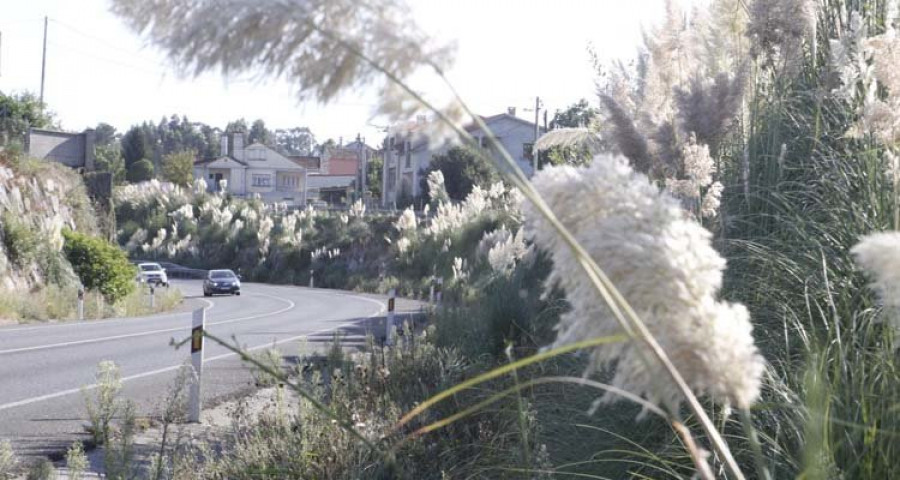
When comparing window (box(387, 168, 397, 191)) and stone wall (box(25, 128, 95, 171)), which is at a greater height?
window (box(387, 168, 397, 191))

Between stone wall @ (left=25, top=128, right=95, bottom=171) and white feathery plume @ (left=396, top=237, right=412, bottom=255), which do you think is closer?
white feathery plume @ (left=396, top=237, right=412, bottom=255)

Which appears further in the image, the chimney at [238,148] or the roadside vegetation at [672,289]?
the chimney at [238,148]

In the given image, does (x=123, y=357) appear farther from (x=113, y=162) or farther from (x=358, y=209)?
(x=113, y=162)

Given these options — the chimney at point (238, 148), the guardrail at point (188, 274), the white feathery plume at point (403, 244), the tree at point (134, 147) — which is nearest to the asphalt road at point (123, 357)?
the white feathery plume at point (403, 244)

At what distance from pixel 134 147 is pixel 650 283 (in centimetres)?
10533

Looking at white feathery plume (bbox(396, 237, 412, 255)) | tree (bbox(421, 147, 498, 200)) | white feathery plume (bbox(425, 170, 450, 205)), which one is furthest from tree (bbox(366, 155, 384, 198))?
white feathery plume (bbox(425, 170, 450, 205))

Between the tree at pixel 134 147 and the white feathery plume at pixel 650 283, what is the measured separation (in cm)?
10348

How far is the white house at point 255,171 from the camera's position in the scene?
3883 inches

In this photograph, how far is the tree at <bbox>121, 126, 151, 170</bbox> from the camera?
3991 inches

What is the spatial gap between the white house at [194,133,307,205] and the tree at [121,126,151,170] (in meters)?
5.71

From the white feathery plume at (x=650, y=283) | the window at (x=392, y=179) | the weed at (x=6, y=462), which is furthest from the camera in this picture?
the window at (x=392, y=179)

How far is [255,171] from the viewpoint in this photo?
101000mm

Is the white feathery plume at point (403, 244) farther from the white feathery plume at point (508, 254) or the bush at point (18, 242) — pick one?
the white feathery plume at point (508, 254)

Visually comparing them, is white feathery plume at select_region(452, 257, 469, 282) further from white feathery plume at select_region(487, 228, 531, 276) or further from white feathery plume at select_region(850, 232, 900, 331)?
white feathery plume at select_region(850, 232, 900, 331)
